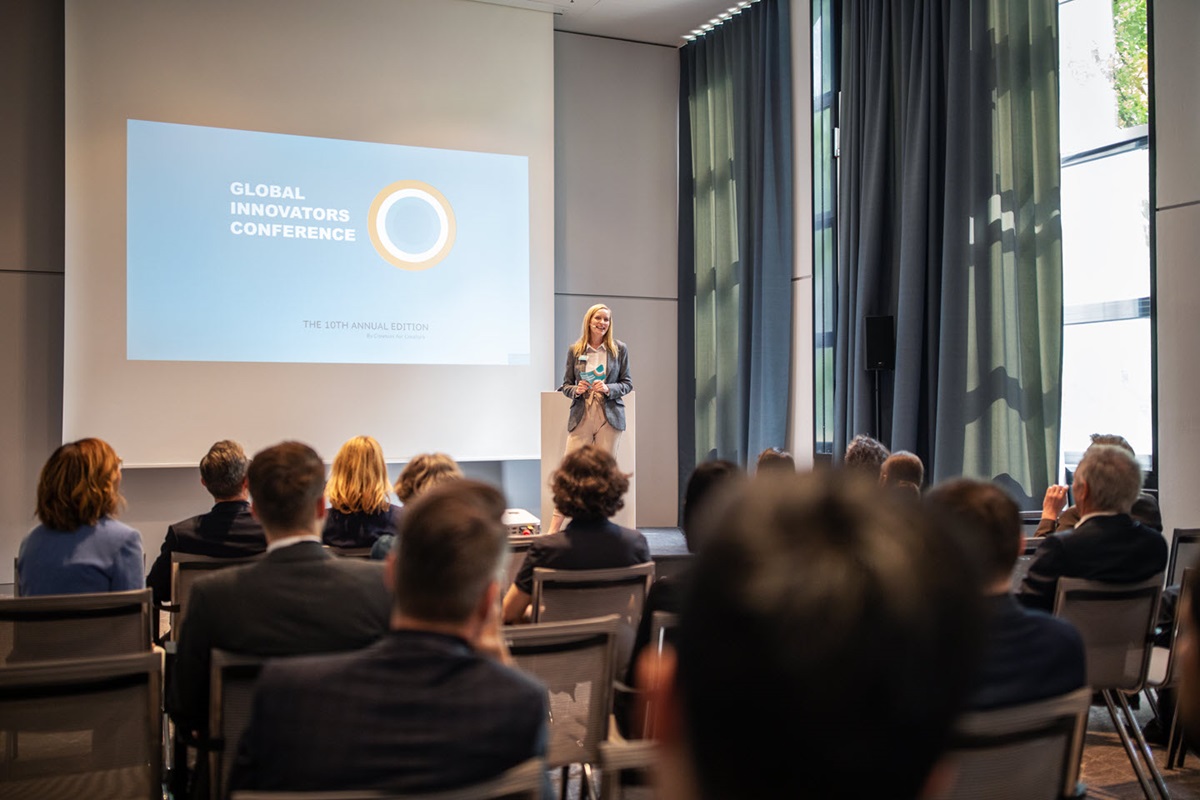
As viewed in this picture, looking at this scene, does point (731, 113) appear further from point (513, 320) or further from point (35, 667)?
point (35, 667)

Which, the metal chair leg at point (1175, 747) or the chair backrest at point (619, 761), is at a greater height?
the chair backrest at point (619, 761)

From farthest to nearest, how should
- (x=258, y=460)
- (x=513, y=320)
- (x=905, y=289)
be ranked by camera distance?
(x=513, y=320)
(x=905, y=289)
(x=258, y=460)

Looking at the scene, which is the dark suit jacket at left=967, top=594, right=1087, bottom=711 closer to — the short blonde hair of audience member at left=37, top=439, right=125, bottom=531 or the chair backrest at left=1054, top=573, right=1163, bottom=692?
the chair backrest at left=1054, top=573, right=1163, bottom=692

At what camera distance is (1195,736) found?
842mm

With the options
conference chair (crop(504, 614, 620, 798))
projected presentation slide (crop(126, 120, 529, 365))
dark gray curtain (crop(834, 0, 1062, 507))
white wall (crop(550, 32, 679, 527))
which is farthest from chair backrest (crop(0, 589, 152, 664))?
white wall (crop(550, 32, 679, 527))

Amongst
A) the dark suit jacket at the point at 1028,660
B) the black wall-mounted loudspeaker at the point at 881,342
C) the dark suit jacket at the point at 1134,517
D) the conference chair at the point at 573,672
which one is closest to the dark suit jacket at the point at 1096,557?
the dark suit jacket at the point at 1134,517

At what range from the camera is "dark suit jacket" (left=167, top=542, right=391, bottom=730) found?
196 cm

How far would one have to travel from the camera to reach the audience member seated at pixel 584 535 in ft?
9.34

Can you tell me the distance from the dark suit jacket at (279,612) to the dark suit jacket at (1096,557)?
6.73ft

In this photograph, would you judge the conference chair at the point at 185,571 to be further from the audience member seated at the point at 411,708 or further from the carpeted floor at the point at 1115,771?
the audience member seated at the point at 411,708

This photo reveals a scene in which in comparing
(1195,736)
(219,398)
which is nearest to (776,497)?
(1195,736)

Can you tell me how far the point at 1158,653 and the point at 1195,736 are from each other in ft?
12.2

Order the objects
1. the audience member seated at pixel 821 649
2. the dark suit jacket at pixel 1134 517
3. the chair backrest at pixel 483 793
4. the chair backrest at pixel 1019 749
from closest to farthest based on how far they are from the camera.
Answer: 1. the audience member seated at pixel 821 649
2. the chair backrest at pixel 483 793
3. the chair backrest at pixel 1019 749
4. the dark suit jacket at pixel 1134 517

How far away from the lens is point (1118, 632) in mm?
2924
